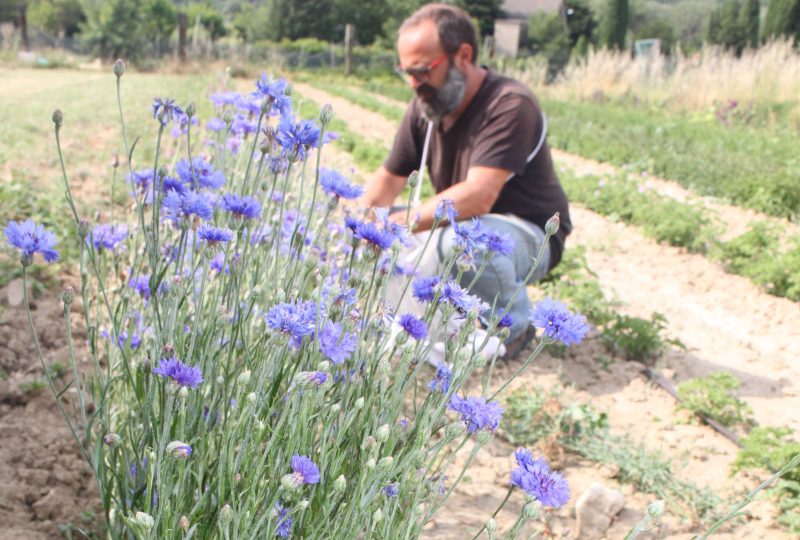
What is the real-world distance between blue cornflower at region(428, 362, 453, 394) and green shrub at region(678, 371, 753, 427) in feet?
5.72

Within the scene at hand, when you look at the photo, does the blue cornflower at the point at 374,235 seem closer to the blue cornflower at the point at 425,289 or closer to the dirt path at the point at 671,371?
the blue cornflower at the point at 425,289

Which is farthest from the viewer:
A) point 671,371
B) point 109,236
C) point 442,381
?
point 671,371

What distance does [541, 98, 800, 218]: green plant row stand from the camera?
608 centimetres

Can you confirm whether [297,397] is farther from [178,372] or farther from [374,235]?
[374,235]

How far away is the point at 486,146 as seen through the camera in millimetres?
3180

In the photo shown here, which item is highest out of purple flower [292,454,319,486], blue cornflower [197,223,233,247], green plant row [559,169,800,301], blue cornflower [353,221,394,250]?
blue cornflower [197,223,233,247]

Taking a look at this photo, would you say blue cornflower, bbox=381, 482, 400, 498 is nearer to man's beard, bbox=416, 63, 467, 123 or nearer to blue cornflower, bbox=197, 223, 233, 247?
blue cornflower, bbox=197, 223, 233, 247

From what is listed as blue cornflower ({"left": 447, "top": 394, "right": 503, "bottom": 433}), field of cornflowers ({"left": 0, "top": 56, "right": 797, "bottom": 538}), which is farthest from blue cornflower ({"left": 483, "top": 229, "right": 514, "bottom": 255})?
blue cornflower ({"left": 447, "top": 394, "right": 503, "bottom": 433})

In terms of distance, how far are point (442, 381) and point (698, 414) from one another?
1887mm

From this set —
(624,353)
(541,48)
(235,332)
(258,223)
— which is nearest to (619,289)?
(624,353)

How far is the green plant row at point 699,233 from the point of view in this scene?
443 centimetres

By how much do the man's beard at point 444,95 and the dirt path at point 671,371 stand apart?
1.20 metres

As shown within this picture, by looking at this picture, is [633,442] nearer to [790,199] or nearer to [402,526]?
[402,526]

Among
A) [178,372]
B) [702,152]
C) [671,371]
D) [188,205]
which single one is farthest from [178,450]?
[702,152]
